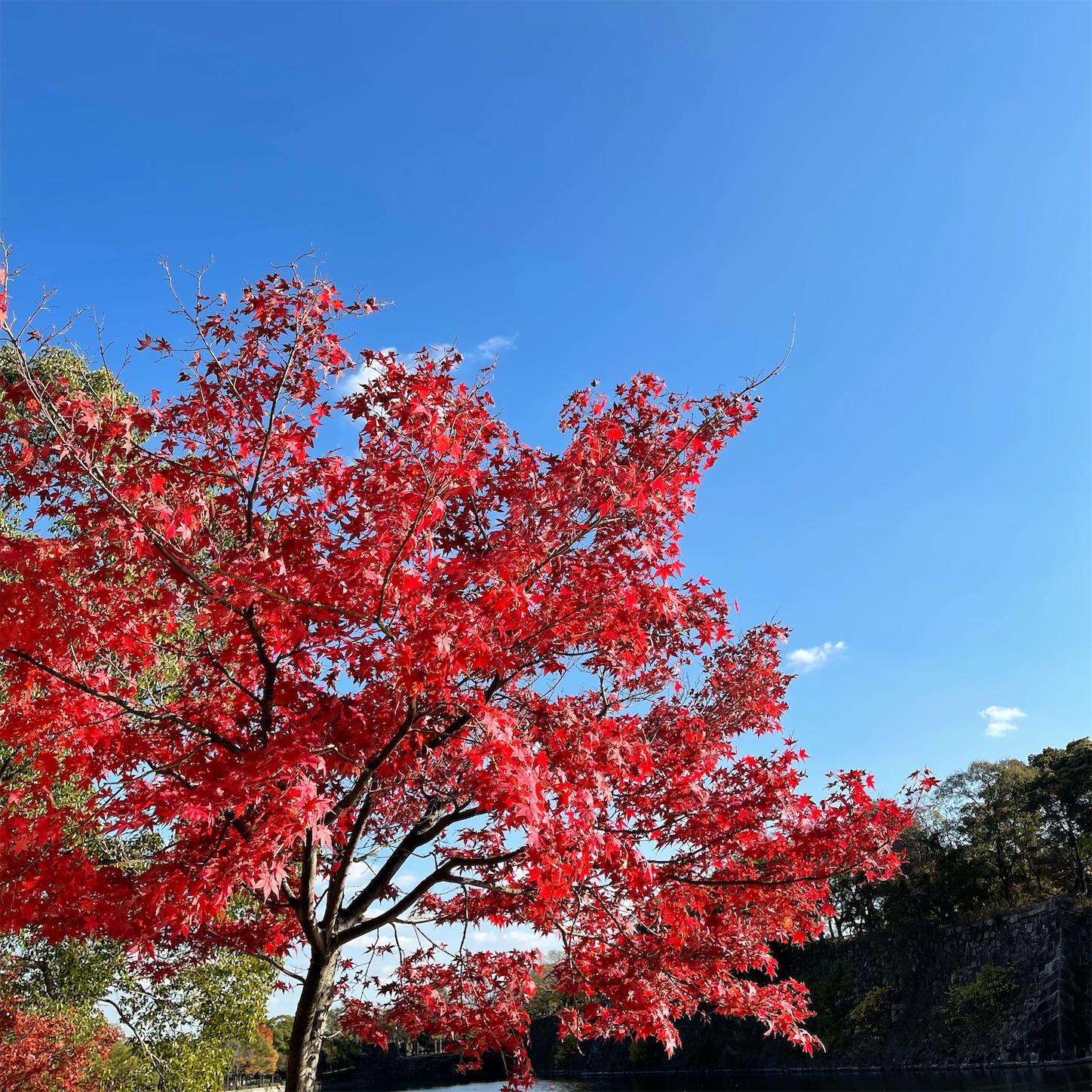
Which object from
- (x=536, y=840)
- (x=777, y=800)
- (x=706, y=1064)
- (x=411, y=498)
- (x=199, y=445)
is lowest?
(x=706, y=1064)

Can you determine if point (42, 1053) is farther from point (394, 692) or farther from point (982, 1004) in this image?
point (982, 1004)

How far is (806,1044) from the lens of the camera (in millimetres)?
5586

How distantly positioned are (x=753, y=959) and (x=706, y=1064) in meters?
32.0

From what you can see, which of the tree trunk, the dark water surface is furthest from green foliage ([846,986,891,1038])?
the tree trunk

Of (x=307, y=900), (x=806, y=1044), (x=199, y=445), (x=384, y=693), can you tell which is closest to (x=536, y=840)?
(x=384, y=693)

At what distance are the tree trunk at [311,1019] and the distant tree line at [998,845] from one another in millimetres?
22824

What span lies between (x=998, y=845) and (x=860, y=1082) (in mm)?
8354

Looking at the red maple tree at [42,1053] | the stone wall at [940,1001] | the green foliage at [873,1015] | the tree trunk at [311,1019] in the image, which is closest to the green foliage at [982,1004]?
the stone wall at [940,1001]

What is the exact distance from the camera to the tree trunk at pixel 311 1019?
496 centimetres

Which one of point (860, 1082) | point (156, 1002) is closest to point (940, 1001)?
point (860, 1082)

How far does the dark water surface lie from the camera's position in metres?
16.7

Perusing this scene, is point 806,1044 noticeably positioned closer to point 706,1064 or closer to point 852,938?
point 852,938

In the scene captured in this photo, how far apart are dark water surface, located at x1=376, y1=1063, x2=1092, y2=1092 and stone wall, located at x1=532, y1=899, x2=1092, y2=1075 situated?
0.75m

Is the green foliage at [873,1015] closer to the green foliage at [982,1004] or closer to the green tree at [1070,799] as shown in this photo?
the green foliage at [982,1004]
